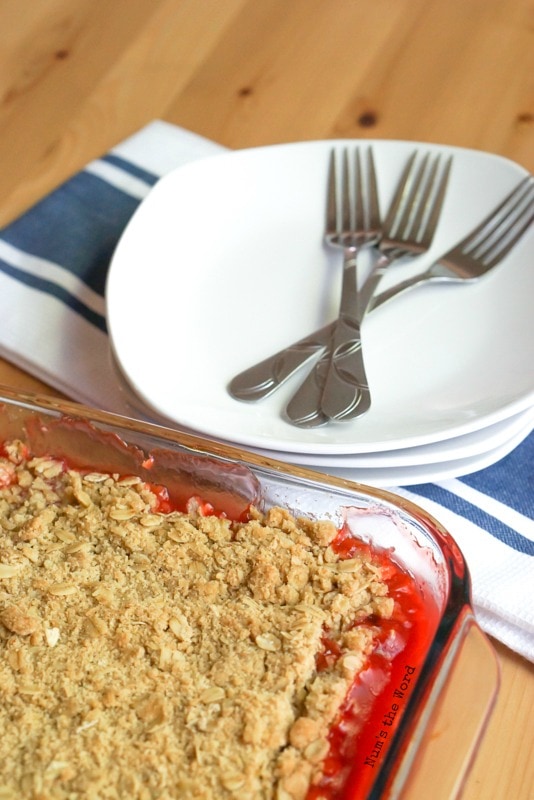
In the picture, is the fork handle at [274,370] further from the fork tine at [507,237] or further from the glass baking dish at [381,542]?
the fork tine at [507,237]

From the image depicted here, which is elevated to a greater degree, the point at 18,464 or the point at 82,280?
the point at 82,280

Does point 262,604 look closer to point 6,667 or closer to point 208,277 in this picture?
point 6,667

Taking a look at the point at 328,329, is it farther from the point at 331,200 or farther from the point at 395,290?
the point at 331,200

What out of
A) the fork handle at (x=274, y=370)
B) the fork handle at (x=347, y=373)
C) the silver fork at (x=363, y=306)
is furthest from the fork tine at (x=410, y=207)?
the fork handle at (x=274, y=370)

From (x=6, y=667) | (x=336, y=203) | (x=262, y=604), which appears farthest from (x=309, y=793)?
(x=336, y=203)

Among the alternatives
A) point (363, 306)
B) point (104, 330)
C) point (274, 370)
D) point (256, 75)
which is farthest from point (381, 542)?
point (256, 75)

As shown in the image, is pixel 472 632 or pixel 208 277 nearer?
pixel 472 632

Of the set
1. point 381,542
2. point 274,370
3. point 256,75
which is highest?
point 256,75
